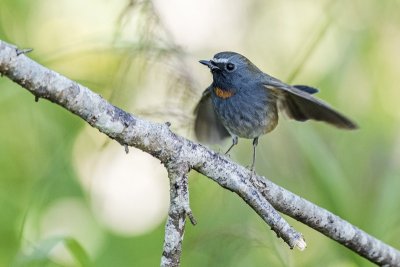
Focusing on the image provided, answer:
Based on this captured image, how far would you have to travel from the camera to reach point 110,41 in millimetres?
4020

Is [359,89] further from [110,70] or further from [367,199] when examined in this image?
[110,70]

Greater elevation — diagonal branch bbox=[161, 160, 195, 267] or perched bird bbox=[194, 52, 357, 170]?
perched bird bbox=[194, 52, 357, 170]

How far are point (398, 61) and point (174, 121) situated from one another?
344 cm

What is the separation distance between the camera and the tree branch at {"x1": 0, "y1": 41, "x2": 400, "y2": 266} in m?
2.38

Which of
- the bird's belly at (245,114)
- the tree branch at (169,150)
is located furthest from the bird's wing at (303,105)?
the tree branch at (169,150)

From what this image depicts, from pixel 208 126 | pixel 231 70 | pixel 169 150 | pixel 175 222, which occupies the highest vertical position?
pixel 231 70

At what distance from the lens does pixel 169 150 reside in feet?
8.94

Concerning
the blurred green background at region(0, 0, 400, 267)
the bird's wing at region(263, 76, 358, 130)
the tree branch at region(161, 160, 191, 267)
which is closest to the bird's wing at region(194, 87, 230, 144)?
the blurred green background at region(0, 0, 400, 267)

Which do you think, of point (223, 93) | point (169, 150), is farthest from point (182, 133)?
point (169, 150)

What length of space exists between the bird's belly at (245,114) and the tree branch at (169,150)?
0.97 m

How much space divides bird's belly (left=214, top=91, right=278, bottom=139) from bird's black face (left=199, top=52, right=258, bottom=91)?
8cm

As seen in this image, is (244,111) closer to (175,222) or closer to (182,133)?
(182,133)

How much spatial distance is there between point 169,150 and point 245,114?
4.53ft

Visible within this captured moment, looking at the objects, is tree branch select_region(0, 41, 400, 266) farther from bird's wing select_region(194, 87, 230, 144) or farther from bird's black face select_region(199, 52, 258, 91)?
bird's wing select_region(194, 87, 230, 144)
